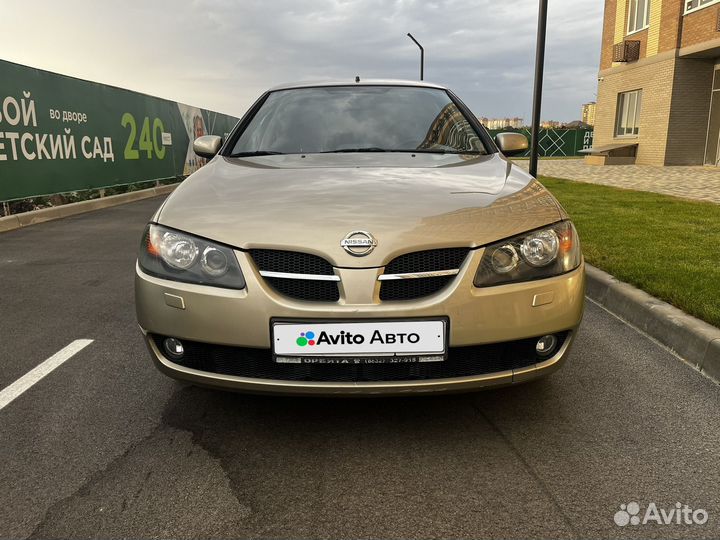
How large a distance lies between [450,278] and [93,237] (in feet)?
23.0

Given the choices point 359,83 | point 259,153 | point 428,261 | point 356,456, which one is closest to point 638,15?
point 359,83

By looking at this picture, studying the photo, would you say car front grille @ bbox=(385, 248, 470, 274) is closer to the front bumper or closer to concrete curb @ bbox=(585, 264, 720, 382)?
the front bumper

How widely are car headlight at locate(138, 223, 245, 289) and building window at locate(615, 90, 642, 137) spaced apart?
24120 mm

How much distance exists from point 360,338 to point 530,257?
2.37 ft

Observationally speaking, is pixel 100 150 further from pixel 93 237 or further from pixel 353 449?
pixel 353 449

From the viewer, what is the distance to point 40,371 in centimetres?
322

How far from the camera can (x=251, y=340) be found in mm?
2188

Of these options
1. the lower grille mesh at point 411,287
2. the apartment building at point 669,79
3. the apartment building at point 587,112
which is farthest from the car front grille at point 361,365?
the apartment building at point 587,112

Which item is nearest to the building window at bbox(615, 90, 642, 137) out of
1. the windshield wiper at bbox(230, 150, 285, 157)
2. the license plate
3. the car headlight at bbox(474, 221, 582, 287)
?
the windshield wiper at bbox(230, 150, 285, 157)

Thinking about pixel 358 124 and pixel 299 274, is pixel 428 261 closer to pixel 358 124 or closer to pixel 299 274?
pixel 299 274

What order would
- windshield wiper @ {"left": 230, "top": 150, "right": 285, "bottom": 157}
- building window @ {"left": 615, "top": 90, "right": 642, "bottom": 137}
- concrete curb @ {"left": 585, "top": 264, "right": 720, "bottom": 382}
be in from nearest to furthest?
concrete curb @ {"left": 585, "top": 264, "right": 720, "bottom": 382} < windshield wiper @ {"left": 230, "top": 150, "right": 285, "bottom": 157} < building window @ {"left": 615, "top": 90, "right": 642, "bottom": 137}

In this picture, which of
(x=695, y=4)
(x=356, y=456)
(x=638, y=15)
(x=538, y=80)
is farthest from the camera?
(x=638, y=15)

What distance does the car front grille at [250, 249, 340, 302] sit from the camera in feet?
7.21

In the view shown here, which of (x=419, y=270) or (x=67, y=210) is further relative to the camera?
(x=67, y=210)
